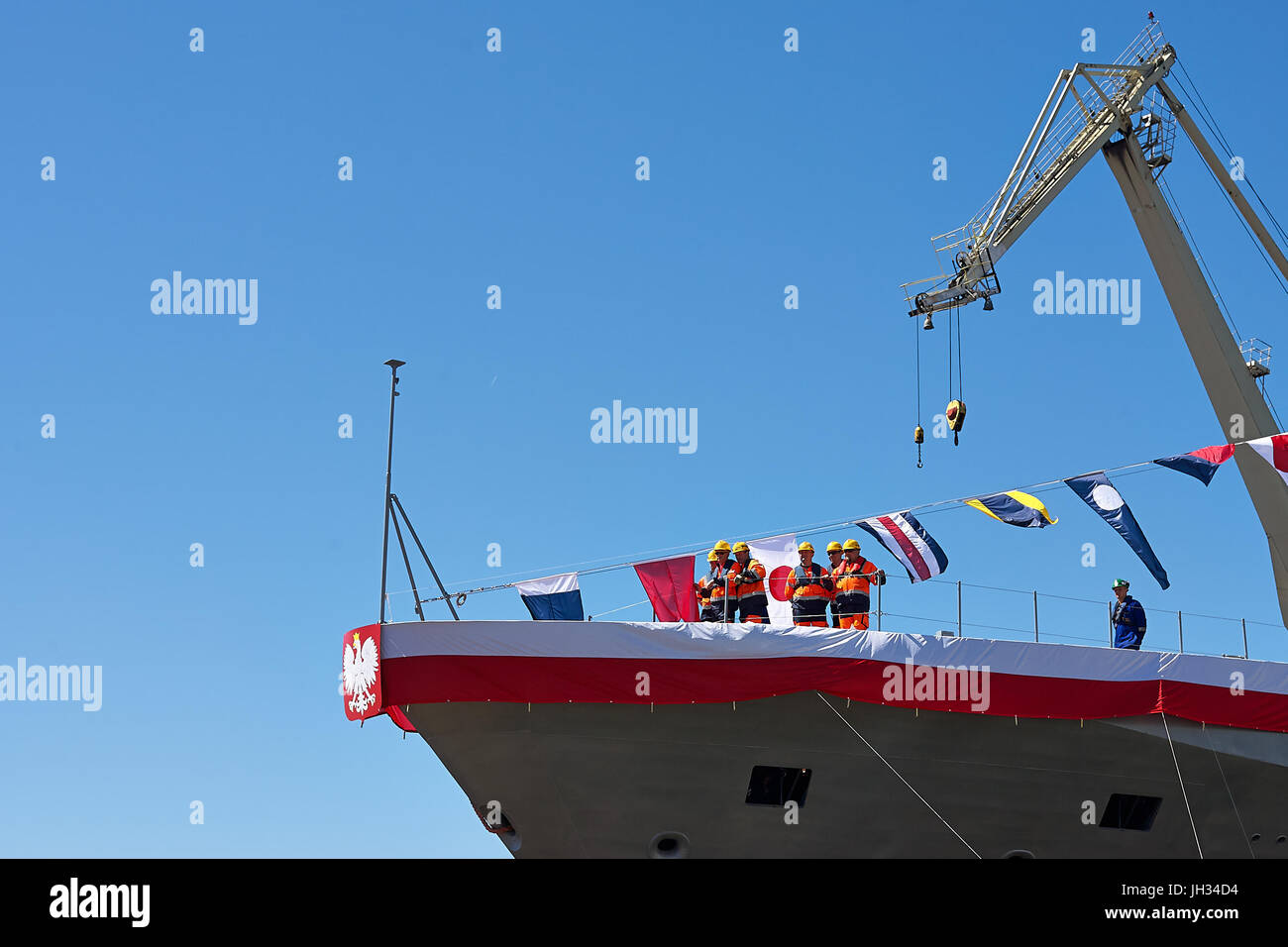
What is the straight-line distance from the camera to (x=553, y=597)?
65.3ft

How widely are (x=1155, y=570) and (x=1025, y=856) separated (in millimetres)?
4709

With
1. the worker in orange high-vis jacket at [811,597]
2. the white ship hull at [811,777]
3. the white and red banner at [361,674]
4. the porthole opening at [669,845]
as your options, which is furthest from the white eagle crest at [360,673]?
the worker in orange high-vis jacket at [811,597]

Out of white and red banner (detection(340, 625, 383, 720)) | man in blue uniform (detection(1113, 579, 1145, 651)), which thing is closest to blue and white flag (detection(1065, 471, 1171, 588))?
man in blue uniform (detection(1113, 579, 1145, 651))

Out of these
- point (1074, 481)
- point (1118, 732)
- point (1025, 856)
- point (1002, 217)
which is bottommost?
point (1025, 856)

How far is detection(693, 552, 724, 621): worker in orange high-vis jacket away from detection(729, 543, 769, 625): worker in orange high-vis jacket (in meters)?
0.37

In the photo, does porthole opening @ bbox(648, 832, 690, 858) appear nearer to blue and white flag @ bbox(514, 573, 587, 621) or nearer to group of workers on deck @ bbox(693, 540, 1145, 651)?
group of workers on deck @ bbox(693, 540, 1145, 651)

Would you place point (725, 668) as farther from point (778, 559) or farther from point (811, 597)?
point (778, 559)

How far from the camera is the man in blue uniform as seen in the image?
66.5ft

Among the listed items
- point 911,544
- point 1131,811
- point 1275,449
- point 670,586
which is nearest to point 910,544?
point 911,544

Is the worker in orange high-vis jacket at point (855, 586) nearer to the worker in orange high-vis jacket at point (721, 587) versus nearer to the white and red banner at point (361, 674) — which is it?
the worker in orange high-vis jacket at point (721, 587)

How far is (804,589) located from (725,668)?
2226 mm

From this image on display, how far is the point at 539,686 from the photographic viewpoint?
17156mm
